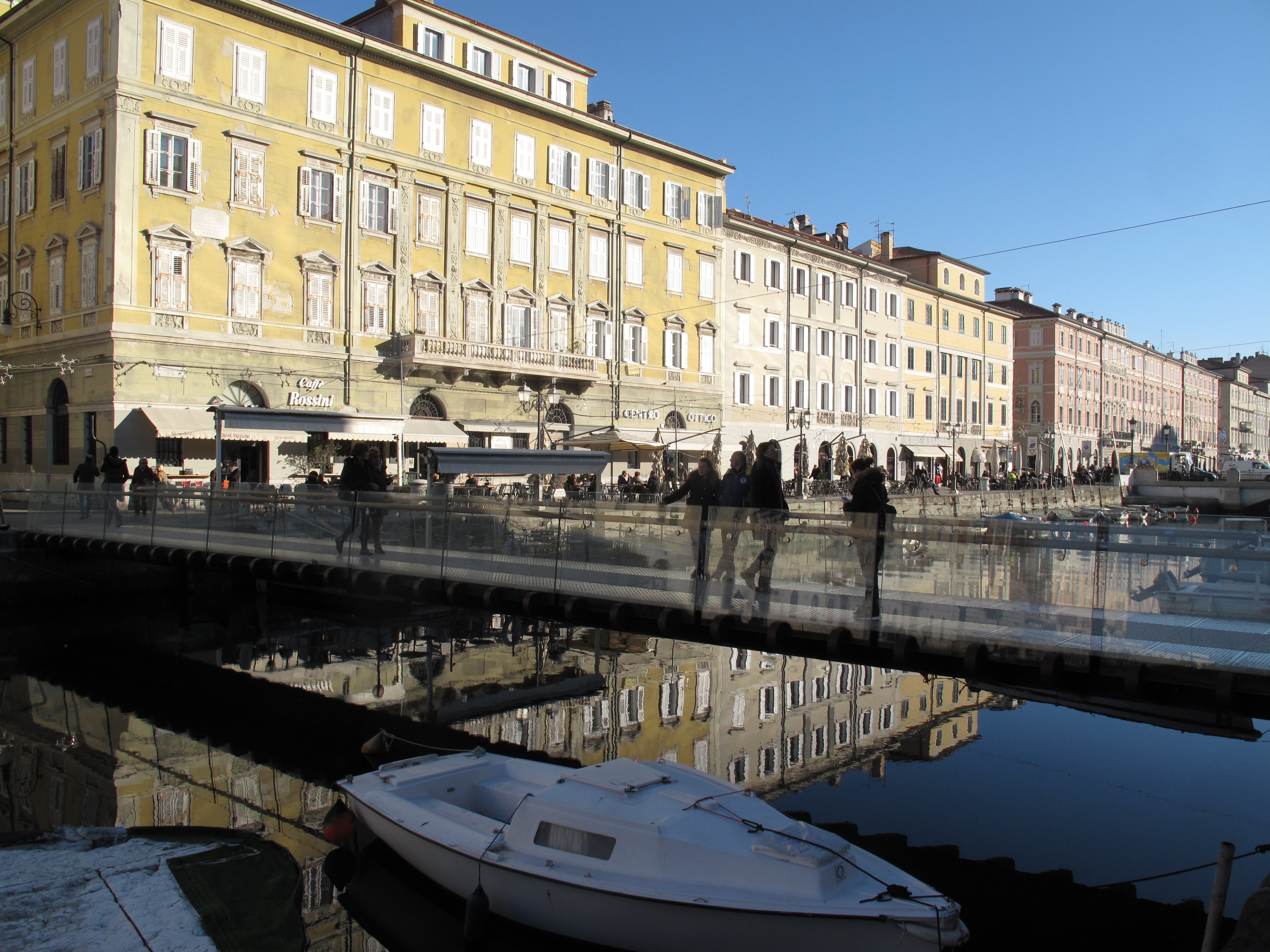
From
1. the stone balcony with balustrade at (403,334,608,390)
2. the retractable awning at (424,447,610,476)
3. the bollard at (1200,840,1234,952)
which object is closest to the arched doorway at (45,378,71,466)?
the stone balcony with balustrade at (403,334,608,390)

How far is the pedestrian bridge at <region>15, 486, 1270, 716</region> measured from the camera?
353 inches

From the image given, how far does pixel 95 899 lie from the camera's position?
8922mm

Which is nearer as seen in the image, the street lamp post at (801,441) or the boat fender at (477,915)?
the boat fender at (477,915)

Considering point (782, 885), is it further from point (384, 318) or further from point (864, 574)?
point (384, 318)

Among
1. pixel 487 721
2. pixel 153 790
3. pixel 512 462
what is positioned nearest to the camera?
pixel 153 790

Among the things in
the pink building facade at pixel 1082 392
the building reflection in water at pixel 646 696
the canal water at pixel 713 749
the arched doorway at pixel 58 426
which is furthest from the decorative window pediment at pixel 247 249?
the pink building facade at pixel 1082 392

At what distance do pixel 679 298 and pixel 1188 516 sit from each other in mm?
27759

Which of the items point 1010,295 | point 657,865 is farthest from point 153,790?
point 1010,295

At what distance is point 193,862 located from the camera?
10.1 meters

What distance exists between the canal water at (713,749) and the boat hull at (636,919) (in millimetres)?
766

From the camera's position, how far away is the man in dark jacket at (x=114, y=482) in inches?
851

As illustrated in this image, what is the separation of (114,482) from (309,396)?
9004mm

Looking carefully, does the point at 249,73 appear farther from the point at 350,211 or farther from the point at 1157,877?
the point at 1157,877

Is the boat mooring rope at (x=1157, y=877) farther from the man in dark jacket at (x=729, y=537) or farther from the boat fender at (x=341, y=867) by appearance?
the boat fender at (x=341, y=867)
